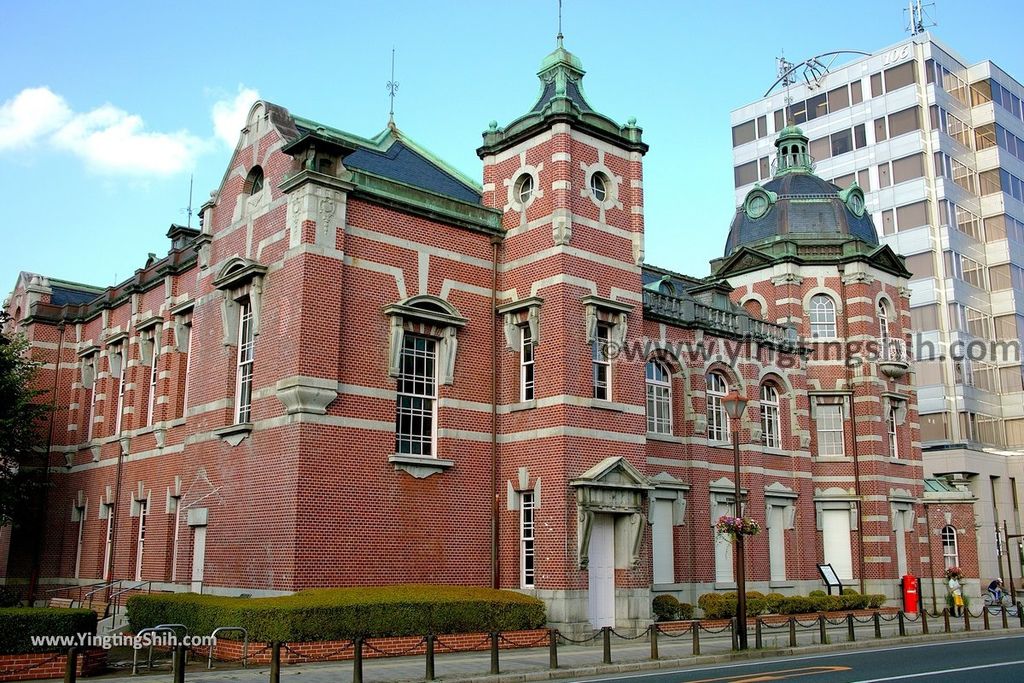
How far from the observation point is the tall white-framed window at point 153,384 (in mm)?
29448

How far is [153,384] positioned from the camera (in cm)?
3022

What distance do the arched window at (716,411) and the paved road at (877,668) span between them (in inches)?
449

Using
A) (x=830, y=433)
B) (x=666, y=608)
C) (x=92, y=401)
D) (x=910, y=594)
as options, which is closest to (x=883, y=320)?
(x=830, y=433)

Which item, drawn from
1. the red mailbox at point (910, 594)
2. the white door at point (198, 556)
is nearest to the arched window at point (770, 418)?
the red mailbox at point (910, 594)

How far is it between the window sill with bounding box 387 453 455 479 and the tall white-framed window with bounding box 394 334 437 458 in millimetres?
290

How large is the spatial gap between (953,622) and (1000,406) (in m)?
32.7

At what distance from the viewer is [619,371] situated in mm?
24953

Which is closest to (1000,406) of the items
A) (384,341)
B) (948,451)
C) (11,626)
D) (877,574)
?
(948,451)

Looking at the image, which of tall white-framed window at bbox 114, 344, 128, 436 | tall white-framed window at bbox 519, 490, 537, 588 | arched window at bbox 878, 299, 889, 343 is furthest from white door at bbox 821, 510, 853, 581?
tall white-framed window at bbox 114, 344, 128, 436

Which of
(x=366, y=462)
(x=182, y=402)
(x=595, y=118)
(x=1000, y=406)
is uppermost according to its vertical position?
(x=595, y=118)

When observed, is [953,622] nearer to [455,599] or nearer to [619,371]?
[619,371]

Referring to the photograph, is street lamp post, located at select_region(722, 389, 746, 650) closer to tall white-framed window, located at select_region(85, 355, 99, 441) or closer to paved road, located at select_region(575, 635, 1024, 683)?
paved road, located at select_region(575, 635, 1024, 683)

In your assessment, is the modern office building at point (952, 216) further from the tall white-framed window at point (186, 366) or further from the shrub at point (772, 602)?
the tall white-framed window at point (186, 366)

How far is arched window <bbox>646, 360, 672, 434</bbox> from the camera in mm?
29797
